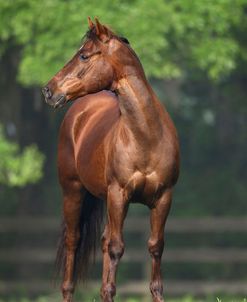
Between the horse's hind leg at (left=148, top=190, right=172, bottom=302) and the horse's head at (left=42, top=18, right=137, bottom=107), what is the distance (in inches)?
38.5

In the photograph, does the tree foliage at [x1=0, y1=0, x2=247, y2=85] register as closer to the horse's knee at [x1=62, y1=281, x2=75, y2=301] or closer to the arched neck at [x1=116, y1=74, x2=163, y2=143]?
the horse's knee at [x1=62, y1=281, x2=75, y2=301]

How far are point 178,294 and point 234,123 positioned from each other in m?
6.89

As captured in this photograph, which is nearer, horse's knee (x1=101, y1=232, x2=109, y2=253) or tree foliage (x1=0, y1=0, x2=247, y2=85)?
horse's knee (x1=101, y1=232, x2=109, y2=253)

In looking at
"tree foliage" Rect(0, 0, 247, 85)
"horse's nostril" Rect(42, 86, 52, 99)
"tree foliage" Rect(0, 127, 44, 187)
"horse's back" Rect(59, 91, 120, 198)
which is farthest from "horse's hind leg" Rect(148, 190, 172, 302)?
"tree foliage" Rect(0, 127, 44, 187)

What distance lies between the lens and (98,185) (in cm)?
984

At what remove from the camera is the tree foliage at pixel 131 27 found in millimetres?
19203

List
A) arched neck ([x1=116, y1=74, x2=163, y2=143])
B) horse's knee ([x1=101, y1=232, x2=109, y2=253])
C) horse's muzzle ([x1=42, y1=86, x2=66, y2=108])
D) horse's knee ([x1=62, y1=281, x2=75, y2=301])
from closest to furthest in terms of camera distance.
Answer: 1. horse's muzzle ([x1=42, y1=86, x2=66, y2=108])
2. arched neck ([x1=116, y1=74, x2=163, y2=143])
3. horse's knee ([x1=101, y1=232, x2=109, y2=253])
4. horse's knee ([x1=62, y1=281, x2=75, y2=301])

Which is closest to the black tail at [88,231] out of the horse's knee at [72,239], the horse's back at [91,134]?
the horse's knee at [72,239]

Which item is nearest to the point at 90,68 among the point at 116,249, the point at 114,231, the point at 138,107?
the point at 138,107

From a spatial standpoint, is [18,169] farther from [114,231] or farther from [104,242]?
[114,231]

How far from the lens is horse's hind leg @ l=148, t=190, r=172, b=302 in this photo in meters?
9.27

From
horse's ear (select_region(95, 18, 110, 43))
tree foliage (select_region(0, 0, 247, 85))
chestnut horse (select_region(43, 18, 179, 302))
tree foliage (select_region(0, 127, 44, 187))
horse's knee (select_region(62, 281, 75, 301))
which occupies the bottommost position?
horse's knee (select_region(62, 281, 75, 301))

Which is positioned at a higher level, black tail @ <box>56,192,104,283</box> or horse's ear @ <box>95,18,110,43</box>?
horse's ear @ <box>95,18,110,43</box>

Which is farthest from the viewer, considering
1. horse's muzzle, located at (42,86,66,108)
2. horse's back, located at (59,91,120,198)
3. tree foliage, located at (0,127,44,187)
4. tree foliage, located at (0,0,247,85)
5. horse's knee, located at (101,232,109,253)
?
tree foliage, located at (0,127,44,187)
